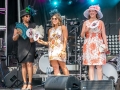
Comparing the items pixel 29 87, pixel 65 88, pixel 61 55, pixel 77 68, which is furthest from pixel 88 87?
pixel 77 68

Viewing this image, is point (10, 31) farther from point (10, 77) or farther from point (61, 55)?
point (61, 55)

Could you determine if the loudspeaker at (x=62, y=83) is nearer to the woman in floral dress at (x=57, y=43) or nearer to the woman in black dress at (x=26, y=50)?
the woman in floral dress at (x=57, y=43)

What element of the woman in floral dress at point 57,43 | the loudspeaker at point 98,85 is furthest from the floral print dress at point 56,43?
the loudspeaker at point 98,85

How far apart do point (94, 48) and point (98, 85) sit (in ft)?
3.67

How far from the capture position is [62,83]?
540 cm

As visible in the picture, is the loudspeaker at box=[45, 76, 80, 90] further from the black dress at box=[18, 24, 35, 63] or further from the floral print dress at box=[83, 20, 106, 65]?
the black dress at box=[18, 24, 35, 63]

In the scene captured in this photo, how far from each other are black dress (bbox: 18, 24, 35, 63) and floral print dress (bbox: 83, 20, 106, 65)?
3.47 feet

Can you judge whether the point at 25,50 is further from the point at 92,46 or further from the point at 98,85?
the point at 98,85

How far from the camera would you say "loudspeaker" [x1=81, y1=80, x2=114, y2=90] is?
17.3 ft

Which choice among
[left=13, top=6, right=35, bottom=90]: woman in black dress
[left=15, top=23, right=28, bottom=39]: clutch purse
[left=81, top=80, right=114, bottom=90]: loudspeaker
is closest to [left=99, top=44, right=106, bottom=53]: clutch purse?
[left=81, top=80, right=114, bottom=90]: loudspeaker

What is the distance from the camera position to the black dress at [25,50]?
6660mm

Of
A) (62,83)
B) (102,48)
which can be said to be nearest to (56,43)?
(102,48)

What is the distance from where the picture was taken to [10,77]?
7551 millimetres

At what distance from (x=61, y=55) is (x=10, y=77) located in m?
1.75
